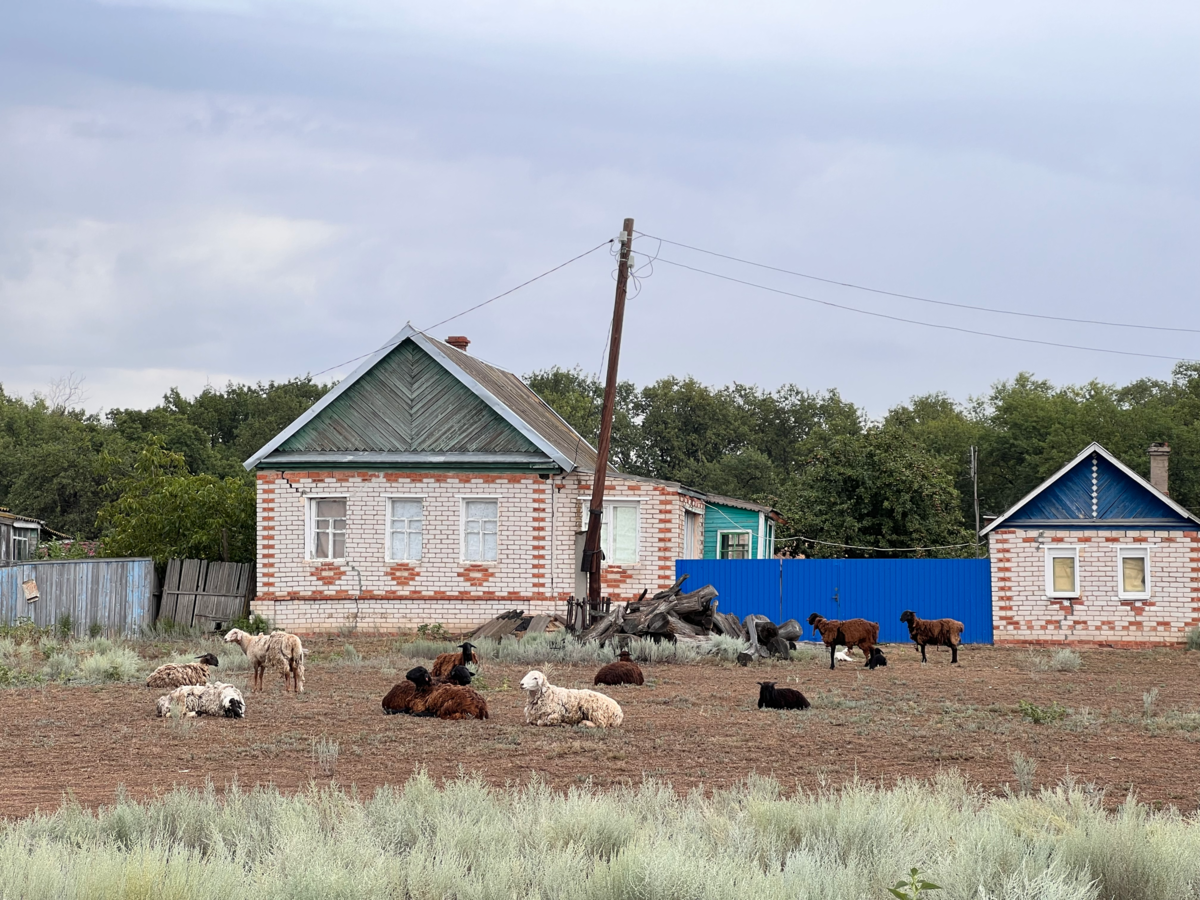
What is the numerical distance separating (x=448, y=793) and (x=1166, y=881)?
13.6 feet

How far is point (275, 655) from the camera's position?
1628cm

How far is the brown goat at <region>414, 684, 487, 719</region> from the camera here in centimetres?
1377

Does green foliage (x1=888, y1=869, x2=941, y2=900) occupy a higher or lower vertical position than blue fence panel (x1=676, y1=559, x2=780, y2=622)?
lower

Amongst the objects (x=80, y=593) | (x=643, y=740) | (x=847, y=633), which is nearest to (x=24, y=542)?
(x=80, y=593)

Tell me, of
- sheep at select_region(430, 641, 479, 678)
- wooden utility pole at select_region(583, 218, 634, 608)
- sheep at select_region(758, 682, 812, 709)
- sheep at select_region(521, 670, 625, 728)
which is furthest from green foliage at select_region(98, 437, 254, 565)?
sheep at select_region(521, 670, 625, 728)

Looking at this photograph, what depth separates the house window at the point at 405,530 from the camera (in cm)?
3053

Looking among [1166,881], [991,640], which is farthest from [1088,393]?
[1166,881]

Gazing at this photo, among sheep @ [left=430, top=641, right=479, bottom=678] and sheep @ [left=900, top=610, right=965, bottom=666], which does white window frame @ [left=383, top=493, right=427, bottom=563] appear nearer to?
sheep @ [left=430, top=641, right=479, bottom=678]

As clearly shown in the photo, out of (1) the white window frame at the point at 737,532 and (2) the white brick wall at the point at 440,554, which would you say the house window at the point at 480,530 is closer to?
(2) the white brick wall at the point at 440,554

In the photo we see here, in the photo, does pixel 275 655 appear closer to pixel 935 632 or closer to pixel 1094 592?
pixel 935 632

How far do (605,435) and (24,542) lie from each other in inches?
1064

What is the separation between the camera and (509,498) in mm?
30359

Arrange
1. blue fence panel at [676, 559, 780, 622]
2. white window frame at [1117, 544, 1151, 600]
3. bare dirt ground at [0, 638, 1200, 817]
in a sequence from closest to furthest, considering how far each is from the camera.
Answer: bare dirt ground at [0, 638, 1200, 817]
white window frame at [1117, 544, 1151, 600]
blue fence panel at [676, 559, 780, 622]

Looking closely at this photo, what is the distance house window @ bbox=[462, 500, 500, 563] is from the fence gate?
5.54 metres
